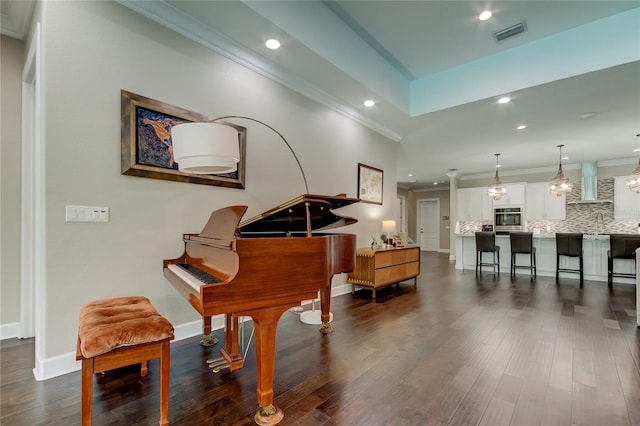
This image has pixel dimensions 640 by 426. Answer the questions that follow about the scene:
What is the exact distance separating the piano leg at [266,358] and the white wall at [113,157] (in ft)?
4.69

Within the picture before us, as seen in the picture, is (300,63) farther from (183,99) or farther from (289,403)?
(289,403)

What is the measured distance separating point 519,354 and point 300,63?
3.53 metres

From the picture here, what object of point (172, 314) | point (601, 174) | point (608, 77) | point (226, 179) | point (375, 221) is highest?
point (608, 77)

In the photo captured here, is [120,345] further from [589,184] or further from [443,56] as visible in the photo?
[589,184]

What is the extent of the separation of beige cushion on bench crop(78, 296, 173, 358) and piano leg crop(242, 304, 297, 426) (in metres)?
0.50

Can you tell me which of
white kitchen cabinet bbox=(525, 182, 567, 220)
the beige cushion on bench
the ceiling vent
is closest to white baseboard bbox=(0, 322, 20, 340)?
the beige cushion on bench

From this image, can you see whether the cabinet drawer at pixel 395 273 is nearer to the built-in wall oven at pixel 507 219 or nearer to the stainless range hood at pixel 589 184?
the built-in wall oven at pixel 507 219

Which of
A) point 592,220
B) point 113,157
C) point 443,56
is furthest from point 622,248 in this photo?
point 113,157

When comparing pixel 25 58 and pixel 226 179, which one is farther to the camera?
pixel 226 179

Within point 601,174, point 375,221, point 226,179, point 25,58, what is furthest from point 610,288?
point 25,58

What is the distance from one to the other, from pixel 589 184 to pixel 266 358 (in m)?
9.16

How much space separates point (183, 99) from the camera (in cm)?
276

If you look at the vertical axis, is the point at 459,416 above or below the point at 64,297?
below

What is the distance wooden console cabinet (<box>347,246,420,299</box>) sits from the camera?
438 cm
